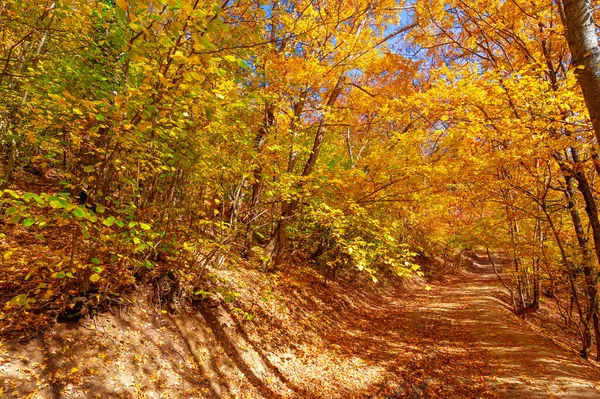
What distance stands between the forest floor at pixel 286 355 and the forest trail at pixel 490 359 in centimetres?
4

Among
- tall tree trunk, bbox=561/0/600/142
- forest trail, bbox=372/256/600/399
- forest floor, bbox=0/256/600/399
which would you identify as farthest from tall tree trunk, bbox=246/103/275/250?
forest trail, bbox=372/256/600/399

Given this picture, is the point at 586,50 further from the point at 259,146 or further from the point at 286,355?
the point at 286,355

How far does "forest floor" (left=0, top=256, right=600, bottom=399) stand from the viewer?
3.56 metres

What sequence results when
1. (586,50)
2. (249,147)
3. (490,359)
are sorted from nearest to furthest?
(586,50) < (249,147) < (490,359)

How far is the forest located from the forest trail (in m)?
0.79

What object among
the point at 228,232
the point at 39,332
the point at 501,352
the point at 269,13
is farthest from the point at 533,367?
the point at 269,13

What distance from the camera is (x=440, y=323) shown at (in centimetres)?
1073

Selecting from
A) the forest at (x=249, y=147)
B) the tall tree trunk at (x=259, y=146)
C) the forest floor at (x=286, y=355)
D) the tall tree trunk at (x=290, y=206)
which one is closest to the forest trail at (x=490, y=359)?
the forest floor at (x=286, y=355)

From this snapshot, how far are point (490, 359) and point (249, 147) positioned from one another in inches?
318

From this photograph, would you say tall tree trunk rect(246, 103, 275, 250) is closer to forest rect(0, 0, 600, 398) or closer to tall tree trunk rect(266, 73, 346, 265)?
forest rect(0, 0, 600, 398)

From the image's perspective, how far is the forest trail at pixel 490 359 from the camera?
5973mm

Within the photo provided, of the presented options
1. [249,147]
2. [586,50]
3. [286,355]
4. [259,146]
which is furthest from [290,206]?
[586,50]

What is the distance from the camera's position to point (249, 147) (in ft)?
18.5

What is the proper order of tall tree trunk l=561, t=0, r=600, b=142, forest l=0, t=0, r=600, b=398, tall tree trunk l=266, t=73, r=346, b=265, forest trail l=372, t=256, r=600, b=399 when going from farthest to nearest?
tall tree trunk l=266, t=73, r=346, b=265, forest trail l=372, t=256, r=600, b=399, forest l=0, t=0, r=600, b=398, tall tree trunk l=561, t=0, r=600, b=142
